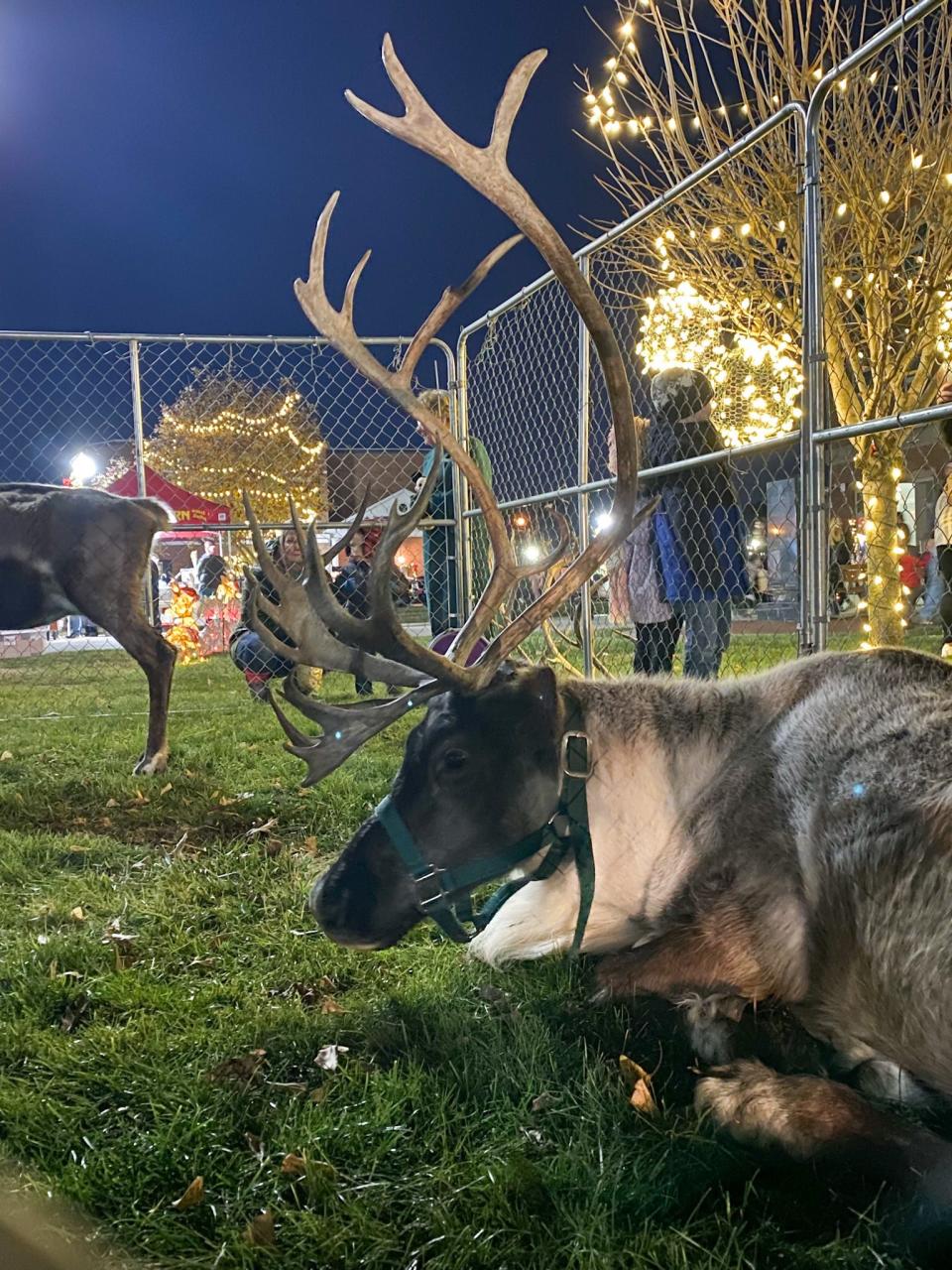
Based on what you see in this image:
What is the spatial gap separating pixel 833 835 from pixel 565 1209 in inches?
39.3

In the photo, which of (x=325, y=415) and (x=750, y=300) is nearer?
(x=750, y=300)

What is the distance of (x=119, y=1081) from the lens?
204 cm

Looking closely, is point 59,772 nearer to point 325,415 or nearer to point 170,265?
point 325,415

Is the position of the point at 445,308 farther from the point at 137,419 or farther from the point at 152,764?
the point at 137,419

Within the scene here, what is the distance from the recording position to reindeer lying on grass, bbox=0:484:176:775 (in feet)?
17.4

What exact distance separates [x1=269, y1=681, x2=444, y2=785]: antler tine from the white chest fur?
563mm

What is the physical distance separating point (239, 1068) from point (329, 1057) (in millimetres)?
206

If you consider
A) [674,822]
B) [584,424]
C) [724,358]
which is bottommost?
[674,822]

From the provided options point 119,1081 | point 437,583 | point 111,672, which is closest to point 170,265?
point 111,672

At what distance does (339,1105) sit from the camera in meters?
1.96

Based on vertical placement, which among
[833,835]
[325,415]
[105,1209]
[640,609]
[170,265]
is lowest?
[105,1209]

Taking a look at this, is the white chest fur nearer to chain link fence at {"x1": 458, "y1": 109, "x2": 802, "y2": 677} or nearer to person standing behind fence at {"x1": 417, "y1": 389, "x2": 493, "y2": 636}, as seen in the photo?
chain link fence at {"x1": 458, "y1": 109, "x2": 802, "y2": 677}

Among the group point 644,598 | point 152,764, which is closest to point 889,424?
point 644,598

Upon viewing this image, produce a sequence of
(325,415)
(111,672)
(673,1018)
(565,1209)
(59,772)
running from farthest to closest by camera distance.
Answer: (111,672)
(325,415)
(59,772)
(673,1018)
(565,1209)
